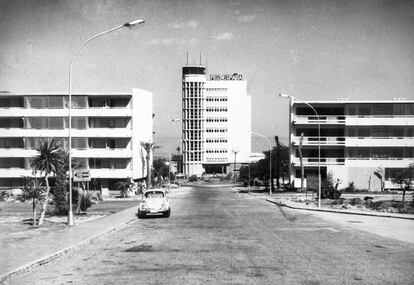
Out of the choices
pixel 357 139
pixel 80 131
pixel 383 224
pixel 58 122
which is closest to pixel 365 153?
pixel 357 139

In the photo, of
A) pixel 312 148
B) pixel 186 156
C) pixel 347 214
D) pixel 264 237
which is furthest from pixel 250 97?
pixel 264 237

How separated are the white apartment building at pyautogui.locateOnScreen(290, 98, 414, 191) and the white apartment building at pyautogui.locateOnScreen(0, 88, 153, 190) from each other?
78.4 ft

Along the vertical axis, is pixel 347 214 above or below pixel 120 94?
below

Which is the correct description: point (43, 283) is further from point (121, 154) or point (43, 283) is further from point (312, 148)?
point (312, 148)

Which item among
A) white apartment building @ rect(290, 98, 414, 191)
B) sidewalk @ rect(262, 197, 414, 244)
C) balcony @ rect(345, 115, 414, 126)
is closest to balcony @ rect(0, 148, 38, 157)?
white apartment building @ rect(290, 98, 414, 191)

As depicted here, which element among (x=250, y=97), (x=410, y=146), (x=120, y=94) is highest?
(x=250, y=97)

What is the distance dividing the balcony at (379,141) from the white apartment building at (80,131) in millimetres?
30999

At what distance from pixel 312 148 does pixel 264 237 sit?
53997mm

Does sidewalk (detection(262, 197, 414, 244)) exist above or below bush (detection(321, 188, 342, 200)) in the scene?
above

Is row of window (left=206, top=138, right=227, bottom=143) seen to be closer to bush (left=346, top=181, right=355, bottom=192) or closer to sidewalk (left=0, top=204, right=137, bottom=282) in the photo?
bush (left=346, top=181, right=355, bottom=192)

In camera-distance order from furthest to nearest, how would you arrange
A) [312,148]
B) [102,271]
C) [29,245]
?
[312,148]
[29,245]
[102,271]

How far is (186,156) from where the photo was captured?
513 ft

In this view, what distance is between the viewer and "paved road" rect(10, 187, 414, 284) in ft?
33.2

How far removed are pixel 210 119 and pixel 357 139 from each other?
90.8 m
